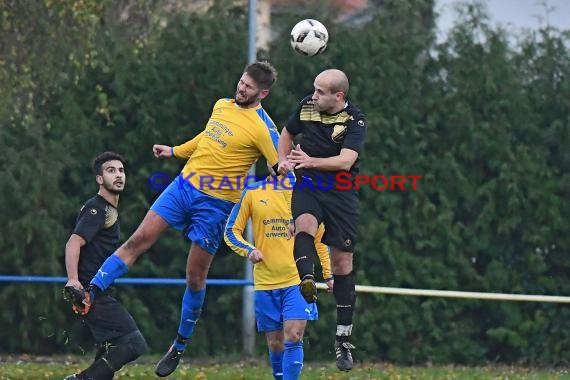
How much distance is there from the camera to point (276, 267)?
971 cm

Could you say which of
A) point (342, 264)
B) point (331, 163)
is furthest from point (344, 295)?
point (331, 163)

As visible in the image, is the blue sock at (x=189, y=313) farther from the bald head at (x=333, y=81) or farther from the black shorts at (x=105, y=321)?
the bald head at (x=333, y=81)

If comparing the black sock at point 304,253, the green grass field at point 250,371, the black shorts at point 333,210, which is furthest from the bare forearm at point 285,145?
the green grass field at point 250,371

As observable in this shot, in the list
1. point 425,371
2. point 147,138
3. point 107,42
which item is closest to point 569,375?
point 425,371

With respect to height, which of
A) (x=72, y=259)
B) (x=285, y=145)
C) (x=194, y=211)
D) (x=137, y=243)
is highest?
(x=285, y=145)

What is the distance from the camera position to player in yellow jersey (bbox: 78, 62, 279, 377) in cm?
1006

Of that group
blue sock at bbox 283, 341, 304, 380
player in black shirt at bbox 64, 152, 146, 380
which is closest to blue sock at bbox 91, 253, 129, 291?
player in black shirt at bbox 64, 152, 146, 380

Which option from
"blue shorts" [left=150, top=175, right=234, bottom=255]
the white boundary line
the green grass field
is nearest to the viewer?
"blue shorts" [left=150, top=175, right=234, bottom=255]

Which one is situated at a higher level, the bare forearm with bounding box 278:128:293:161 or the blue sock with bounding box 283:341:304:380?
the bare forearm with bounding box 278:128:293:161

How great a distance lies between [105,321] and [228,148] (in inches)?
66.8

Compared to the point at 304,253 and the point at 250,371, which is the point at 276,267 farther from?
the point at 250,371

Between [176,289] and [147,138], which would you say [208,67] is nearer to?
[147,138]

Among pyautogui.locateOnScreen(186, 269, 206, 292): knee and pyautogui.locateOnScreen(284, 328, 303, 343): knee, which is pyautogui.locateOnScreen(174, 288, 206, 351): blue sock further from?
pyautogui.locateOnScreen(284, 328, 303, 343): knee

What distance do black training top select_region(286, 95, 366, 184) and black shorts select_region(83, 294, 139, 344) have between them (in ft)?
5.92
